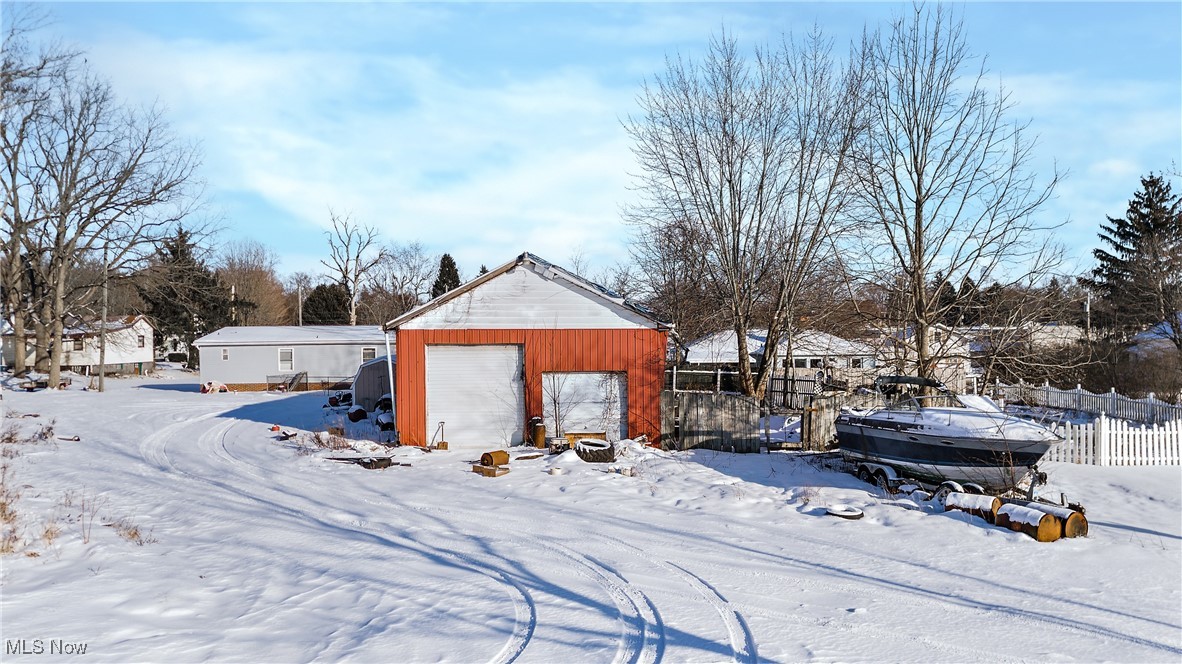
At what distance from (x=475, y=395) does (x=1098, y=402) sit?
20.6 m

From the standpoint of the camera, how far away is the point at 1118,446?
16.8 meters

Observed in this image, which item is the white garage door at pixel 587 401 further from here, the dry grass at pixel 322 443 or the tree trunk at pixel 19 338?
the tree trunk at pixel 19 338

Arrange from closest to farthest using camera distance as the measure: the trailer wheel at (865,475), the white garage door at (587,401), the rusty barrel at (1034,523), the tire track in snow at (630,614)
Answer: the tire track in snow at (630,614), the rusty barrel at (1034,523), the trailer wheel at (865,475), the white garage door at (587,401)

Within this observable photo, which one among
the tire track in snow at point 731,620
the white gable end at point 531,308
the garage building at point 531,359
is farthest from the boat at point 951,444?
the tire track in snow at point 731,620

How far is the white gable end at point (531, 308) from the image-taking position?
18625 millimetres

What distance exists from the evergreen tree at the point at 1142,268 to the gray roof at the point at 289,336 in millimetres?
37207

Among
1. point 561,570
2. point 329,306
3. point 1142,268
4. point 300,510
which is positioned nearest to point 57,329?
point 329,306

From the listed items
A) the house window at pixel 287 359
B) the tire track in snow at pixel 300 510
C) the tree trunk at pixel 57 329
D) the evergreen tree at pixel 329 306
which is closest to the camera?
the tire track in snow at pixel 300 510

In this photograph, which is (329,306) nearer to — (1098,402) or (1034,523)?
(1098,402)

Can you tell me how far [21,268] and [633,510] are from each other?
1433 inches

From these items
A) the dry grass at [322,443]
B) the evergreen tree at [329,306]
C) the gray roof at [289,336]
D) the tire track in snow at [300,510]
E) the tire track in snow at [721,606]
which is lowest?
the tire track in snow at [721,606]

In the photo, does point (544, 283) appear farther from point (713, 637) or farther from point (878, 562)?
point (713, 637)

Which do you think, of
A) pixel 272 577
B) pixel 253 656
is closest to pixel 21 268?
pixel 272 577

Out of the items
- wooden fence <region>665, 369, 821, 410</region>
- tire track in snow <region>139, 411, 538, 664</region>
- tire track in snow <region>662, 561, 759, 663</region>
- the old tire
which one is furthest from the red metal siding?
tire track in snow <region>662, 561, 759, 663</region>
